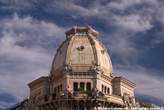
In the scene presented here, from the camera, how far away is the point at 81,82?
8850 centimetres

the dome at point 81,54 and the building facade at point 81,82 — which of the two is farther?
the dome at point 81,54

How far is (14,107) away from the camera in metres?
104

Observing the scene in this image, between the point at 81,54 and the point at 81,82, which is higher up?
the point at 81,54

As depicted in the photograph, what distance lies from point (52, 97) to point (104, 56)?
1385 centimetres

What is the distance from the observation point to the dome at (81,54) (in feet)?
295

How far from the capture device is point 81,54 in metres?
91.6

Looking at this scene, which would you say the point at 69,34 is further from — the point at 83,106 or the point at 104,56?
the point at 83,106

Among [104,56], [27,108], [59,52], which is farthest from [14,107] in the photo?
[104,56]

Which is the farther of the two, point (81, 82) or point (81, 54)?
point (81, 54)

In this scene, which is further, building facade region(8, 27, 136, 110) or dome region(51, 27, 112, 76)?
→ dome region(51, 27, 112, 76)

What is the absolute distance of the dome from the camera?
90.0m

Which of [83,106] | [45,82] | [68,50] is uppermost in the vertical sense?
[68,50]

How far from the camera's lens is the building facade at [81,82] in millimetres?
85500

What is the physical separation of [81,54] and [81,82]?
6.05 m
